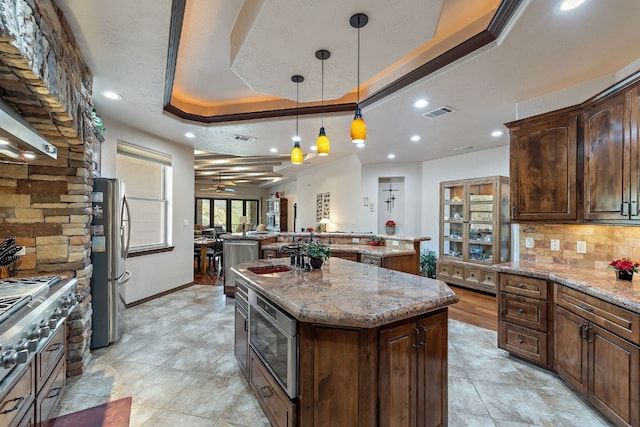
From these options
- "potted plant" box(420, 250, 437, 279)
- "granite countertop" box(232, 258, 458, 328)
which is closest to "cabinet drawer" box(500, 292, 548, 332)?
"granite countertop" box(232, 258, 458, 328)

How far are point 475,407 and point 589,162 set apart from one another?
2.18 metres

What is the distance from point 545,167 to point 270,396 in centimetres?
302

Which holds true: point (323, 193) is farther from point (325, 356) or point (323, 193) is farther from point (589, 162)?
point (325, 356)

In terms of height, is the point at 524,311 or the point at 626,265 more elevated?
the point at 626,265

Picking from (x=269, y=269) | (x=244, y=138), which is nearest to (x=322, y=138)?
(x=269, y=269)

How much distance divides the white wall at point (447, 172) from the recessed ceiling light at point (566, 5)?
3729 millimetres

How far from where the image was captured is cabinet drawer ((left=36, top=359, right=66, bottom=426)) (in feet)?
5.33

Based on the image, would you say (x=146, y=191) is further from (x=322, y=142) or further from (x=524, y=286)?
(x=524, y=286)

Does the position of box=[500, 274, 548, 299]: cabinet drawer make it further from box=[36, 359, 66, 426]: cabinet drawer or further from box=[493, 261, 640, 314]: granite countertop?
box=[36, 359, 66, 426]: cabinet drawer

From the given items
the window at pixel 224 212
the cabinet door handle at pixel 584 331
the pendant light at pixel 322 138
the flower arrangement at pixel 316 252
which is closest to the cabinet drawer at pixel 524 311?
the cabinet door handle at pixel 584 331

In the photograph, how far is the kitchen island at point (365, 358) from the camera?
1469 millimetres

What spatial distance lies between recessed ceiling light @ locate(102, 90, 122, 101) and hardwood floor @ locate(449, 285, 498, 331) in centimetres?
490

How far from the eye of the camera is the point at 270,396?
186 centimetres

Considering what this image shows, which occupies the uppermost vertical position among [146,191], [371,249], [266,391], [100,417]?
[146,191]
